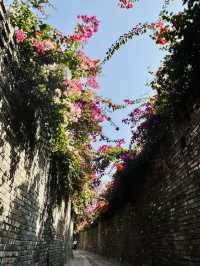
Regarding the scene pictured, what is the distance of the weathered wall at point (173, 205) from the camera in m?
6.27

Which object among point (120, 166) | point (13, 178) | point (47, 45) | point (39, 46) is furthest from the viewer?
point (120, 166)

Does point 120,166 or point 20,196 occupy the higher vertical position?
point 120,166

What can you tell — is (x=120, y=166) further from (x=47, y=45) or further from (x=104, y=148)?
(x=47, y=45)

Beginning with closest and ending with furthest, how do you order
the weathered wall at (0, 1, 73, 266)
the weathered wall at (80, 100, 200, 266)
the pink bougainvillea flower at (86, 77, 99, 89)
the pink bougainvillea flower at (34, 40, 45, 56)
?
1. the weathered wall at (0, 1, 73, 266)
2. the pink bougainvillea flower at (34, 40, 45, 56)
3. the weathered wall at (80, 100, 200, 266)
4. the pink bougainvillea flower at (86, 77, 99, 89)

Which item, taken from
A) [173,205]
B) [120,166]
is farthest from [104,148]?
[173,205]

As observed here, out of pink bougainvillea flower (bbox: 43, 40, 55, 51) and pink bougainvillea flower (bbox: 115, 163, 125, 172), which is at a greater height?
pink bougainvillea flower (bbox: 115, 163, 125, 172)

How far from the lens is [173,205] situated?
782cm

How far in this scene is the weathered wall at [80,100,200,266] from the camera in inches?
247

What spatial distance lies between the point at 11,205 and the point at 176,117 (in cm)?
414

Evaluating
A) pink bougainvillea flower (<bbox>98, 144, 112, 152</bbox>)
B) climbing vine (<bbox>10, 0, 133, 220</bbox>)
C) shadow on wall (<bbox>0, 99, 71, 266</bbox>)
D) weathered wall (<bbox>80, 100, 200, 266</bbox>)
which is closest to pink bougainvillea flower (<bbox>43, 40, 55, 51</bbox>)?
climbing vine (<bbox>10, 0, 133, 220</bbox>)

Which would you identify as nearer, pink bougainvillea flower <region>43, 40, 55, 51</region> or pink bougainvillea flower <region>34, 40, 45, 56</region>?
pink bougainvillea flower <region>34, 40, 45, 56</region>

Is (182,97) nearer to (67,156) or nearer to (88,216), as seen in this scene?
(67,156)

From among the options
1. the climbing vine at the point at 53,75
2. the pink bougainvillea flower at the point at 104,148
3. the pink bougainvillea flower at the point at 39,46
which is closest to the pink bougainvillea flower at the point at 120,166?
the pink bougainvillea flower at the point at 104,148

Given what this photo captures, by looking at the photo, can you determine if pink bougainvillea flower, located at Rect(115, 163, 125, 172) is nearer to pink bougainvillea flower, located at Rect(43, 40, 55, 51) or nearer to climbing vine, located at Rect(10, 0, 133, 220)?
climbing vine, located at Rect(10, 0, 133, 220)
